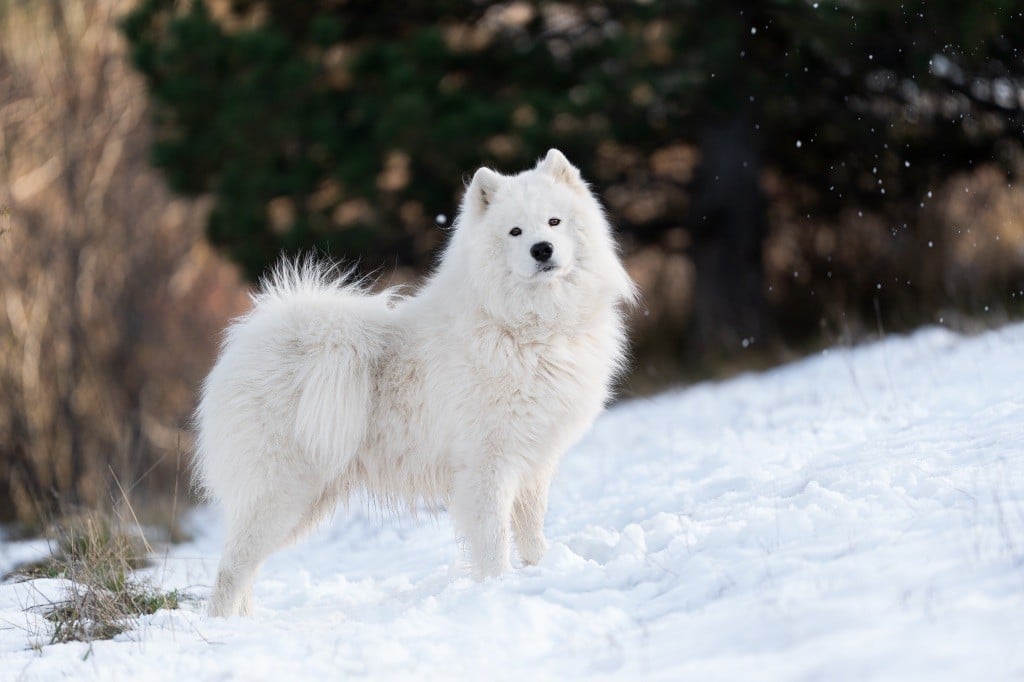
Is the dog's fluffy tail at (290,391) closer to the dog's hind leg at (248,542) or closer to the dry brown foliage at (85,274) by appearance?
the dog's hind leg at (248,542)

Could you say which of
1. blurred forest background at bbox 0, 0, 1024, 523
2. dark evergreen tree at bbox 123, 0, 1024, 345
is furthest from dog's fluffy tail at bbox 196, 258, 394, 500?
dark evergreen tree at bbox 123, 0, 1024, 345

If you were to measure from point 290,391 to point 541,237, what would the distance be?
1283 millimetres

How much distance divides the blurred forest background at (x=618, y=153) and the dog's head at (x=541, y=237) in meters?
4.92

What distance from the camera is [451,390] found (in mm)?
4535

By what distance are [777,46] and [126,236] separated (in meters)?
9.13

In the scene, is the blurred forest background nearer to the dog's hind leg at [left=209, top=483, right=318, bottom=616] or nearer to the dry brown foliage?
the dry brown foliage

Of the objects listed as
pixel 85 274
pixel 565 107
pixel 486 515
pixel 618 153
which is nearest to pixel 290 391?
pixel 486 515

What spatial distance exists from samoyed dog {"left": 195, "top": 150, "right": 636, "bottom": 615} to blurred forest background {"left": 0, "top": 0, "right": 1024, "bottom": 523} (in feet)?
16.0

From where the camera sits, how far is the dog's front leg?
4.40 meters

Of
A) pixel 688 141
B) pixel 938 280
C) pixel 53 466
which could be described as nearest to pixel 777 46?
pixel 688 141

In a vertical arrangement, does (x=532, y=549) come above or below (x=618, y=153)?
below

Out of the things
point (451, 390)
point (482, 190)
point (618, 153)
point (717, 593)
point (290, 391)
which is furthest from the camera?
point (618, 153)

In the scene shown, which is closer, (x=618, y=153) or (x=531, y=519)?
(x=531, y=519)

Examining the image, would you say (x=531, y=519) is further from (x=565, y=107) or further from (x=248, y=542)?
(x=565, y=107)
